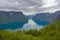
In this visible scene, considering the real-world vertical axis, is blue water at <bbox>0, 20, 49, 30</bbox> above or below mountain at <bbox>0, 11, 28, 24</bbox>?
below

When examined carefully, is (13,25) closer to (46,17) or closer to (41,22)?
(41,22)

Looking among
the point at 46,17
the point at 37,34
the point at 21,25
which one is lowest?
the point at 37,34

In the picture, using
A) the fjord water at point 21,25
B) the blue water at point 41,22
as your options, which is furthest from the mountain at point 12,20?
the blue water at point 41,22

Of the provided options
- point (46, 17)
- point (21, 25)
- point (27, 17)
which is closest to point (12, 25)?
point (21, 25)

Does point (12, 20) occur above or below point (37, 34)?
above

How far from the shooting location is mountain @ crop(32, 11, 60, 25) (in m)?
2.97

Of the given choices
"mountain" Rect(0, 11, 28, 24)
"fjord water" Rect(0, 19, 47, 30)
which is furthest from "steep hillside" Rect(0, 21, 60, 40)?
"mountain" Rect(0, 11, 28, 24)

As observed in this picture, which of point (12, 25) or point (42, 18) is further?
point (42, 18)

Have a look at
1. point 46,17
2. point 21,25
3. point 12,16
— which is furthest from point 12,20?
point 46,17

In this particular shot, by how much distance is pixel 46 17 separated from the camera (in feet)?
9.92

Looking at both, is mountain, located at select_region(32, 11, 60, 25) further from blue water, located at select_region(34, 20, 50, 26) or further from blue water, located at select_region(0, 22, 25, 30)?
blue water, located at select_region(0, 22, 25, 30)

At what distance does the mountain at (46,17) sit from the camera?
297cm

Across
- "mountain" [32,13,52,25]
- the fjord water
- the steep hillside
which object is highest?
"mountain" [32,13,52,25]

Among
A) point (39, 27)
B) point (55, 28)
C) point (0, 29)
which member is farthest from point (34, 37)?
point (0, 29)
